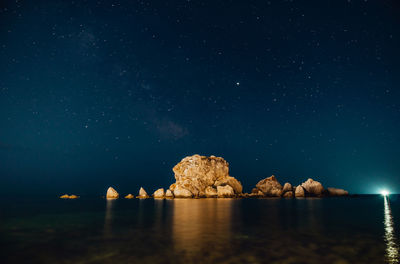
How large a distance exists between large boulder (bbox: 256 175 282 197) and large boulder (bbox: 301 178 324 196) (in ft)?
40.5

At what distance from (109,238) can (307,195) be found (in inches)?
4601

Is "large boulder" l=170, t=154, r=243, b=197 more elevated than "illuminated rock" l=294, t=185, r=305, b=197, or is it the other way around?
"large boulder" l=170, t=154, r=243, b=197

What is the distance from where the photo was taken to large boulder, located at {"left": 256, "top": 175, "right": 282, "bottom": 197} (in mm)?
114950

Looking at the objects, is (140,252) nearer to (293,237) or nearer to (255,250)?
(255,250)

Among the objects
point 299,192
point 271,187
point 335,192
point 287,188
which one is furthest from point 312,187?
point 271,187

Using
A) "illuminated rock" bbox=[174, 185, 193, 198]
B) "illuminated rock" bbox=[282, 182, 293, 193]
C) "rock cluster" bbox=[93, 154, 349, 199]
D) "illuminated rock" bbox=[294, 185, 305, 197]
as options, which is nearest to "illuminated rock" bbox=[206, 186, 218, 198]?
"rock cluster" bbox=[93, 154, 349, 199]

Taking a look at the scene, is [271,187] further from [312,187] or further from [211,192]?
[211,192]

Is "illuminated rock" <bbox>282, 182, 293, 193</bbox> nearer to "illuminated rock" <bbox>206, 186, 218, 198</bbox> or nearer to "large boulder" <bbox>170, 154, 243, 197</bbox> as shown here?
"large boulder" <bbox>170, 154, 243, 197</bbox>

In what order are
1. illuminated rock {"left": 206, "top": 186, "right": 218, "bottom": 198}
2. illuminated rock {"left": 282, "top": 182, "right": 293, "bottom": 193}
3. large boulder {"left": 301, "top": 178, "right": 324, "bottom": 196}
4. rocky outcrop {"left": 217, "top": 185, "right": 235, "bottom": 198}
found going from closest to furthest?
rocky outcrop {"left": 217, "top": 185, "right": 235, "bottom": 198}
illuminated rock {"left": 206, "top": 186, "right": 218, "bottom": 198}
large boulder {"left": 301, "top": 178, "right": 324, "bottom": 196}
illuminated rock {"left": 282, "top": 182, "right": 293, "bottom": 193}

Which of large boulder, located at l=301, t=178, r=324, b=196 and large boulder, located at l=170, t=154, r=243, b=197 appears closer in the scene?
large boulder, located at l=170, t=154, r=243, b=197

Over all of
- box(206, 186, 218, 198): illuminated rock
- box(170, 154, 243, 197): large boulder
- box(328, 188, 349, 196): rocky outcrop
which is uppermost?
box(170, 154, 243, 197): large boulder

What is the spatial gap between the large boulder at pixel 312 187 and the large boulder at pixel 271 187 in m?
12.3

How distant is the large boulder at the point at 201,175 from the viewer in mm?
108438

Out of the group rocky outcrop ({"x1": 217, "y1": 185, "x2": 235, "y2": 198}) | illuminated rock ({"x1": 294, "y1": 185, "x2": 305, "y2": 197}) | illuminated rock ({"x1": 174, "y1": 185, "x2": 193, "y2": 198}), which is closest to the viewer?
illuminated rock ({"x1": 174, "y1": 185, "x2": 193, "y2": 198})
